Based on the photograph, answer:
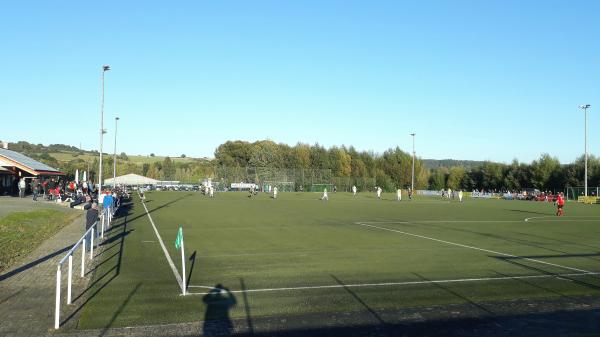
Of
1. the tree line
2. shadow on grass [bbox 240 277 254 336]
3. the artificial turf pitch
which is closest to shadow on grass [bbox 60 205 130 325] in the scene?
the artificial turf pitch

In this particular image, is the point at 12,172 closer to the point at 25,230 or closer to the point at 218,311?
the point at 25,230

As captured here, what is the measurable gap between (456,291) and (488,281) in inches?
63.1

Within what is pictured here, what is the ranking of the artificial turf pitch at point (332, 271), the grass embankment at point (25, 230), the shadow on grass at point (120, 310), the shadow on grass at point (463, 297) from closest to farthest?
the shadow on grass at point (120, 310)
the shadow on grass at point (463, 297)
the artificial turf pitch at point (332, 271)
the grass embankment at point (25, 230)

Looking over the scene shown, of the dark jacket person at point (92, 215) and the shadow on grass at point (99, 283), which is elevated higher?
the dark jacket person at point (92, 215)

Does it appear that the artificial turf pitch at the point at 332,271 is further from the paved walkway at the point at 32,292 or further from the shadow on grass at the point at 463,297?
the paved walkway at the point at 32,292

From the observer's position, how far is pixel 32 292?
438 inches

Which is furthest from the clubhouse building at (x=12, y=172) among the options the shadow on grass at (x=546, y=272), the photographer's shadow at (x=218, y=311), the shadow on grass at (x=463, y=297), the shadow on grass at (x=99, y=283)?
the shadow on grass at (x=463, y=297)

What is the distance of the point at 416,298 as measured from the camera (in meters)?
10.9

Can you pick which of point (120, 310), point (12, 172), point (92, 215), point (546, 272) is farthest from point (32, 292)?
point (12, 172)

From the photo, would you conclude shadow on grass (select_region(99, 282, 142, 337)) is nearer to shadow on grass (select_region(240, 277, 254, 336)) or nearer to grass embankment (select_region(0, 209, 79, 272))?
shadow on grass (select_region(240, 277, 254, 336))

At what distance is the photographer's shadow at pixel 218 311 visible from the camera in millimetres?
8484

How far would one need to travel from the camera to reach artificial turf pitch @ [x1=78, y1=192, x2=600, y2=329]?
10.1m

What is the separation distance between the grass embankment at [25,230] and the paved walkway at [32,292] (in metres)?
0.49

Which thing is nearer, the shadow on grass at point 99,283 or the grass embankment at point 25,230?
the shadow on grass at point 99,283
